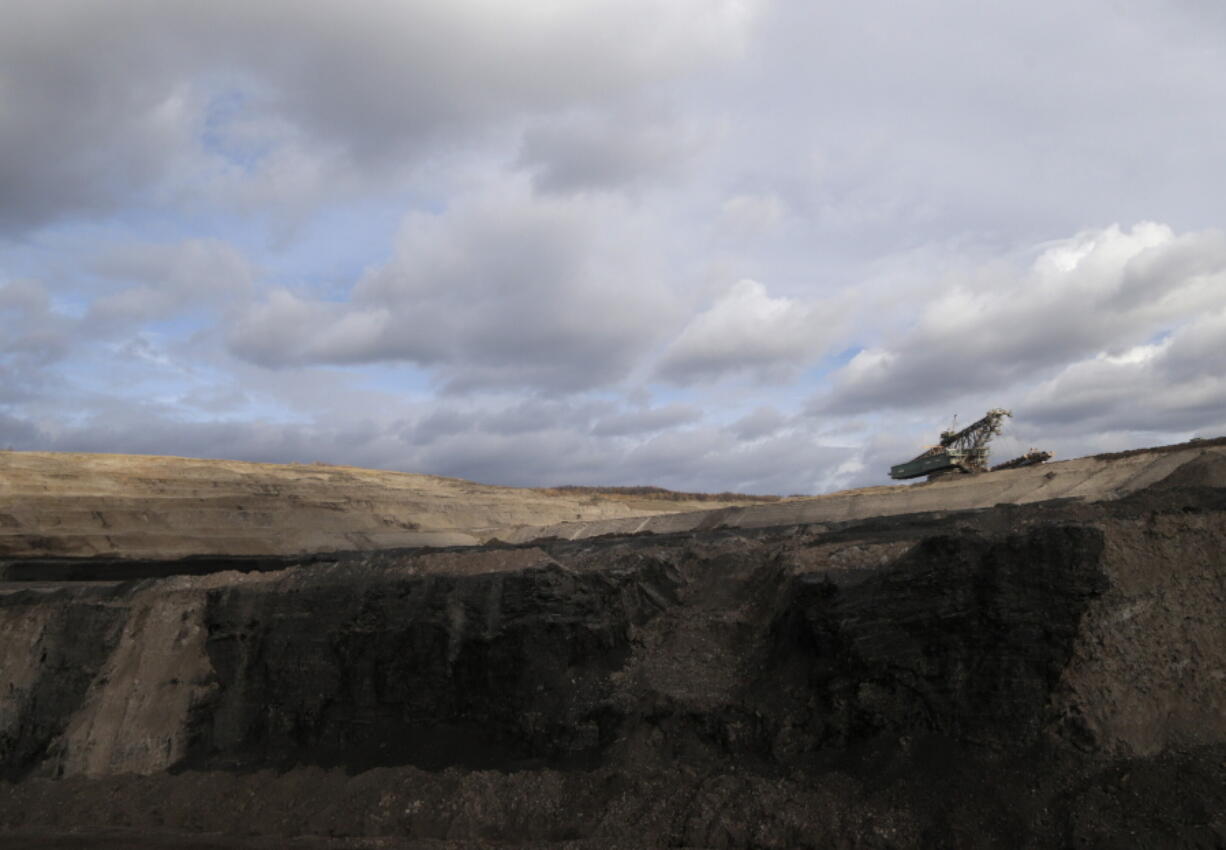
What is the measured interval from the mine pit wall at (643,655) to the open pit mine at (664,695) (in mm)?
35

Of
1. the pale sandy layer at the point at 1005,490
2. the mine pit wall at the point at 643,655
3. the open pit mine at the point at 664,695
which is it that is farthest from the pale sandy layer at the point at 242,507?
the mine pit wall at the point at 643,655

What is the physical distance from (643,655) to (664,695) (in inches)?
45.5

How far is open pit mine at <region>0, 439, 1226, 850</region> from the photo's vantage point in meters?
8.46

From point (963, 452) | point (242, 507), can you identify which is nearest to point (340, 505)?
point (242, 507)

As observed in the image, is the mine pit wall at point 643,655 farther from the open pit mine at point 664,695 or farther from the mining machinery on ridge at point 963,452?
the mining machinery on ridge at point 963,452

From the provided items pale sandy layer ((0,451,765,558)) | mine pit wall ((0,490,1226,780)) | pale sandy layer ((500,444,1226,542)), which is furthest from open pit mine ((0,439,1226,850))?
pale sandy layer ((0,451,765,558))

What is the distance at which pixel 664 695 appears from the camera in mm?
10922

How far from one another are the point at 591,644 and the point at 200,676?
7.12 metres

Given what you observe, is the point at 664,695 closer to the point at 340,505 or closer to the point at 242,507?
the point at 242,507

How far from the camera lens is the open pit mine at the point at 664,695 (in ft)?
27.8

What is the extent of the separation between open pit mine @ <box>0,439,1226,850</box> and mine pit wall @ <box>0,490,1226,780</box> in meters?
0.03

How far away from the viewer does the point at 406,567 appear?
48.2 ft

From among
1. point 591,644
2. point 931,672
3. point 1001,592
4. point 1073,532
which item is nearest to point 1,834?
point 591,644

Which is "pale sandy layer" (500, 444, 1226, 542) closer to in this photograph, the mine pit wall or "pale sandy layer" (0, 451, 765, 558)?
the mine pit wall
